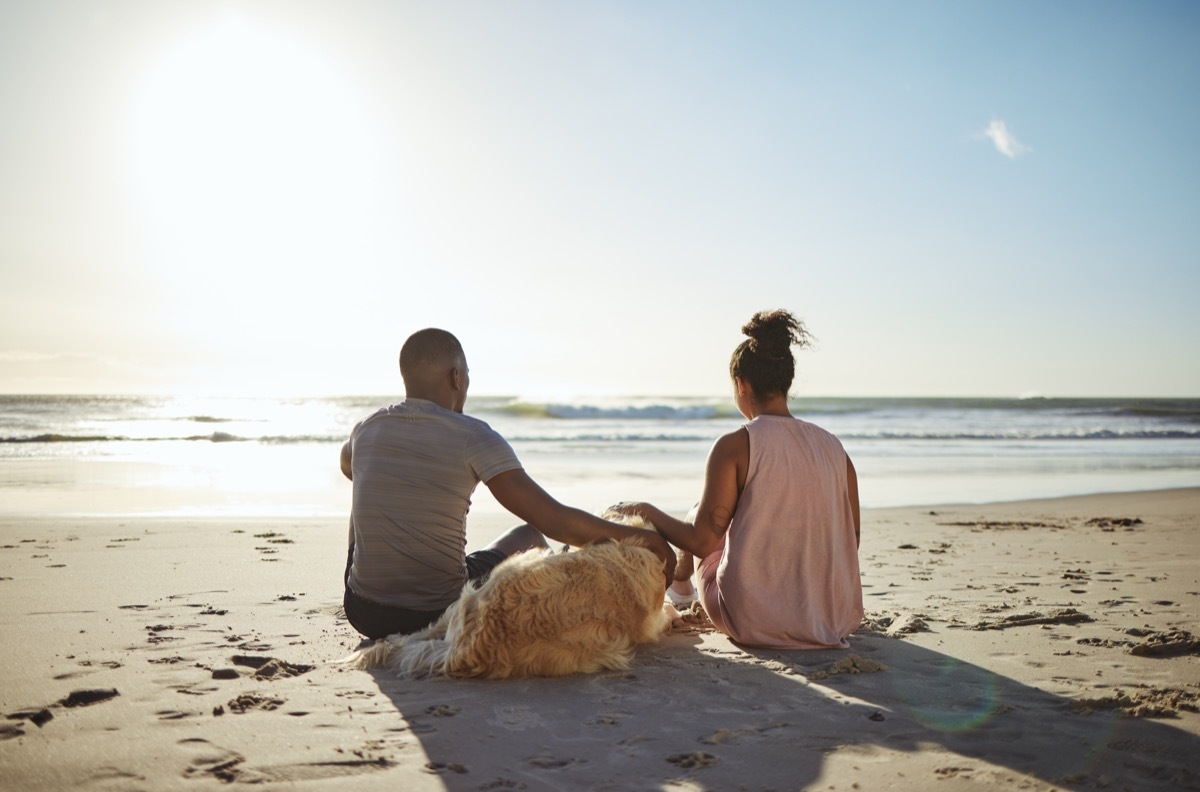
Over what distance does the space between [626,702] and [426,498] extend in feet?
4.06

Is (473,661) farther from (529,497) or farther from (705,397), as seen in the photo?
(705,397)

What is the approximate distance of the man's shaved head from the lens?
366cm

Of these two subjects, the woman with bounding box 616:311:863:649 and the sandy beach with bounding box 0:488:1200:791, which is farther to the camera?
Result: the woman with bounding box 616:311:863:649

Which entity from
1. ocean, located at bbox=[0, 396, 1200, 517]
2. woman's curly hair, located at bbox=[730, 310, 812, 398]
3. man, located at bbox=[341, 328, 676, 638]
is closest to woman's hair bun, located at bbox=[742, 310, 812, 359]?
woman's curly hair, located at bbox=[730, 310, 812, 398]

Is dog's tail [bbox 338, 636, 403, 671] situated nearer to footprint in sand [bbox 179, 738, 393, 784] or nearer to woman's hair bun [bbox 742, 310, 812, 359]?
footprint in sand [bbox 179, 738, 393, 784]

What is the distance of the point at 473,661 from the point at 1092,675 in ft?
8.44

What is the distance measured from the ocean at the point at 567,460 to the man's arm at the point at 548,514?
541 centimetres

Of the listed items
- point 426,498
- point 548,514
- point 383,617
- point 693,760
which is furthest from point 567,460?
point 693,760

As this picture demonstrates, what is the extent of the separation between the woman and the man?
33cm

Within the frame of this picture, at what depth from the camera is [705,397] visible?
4947 cm

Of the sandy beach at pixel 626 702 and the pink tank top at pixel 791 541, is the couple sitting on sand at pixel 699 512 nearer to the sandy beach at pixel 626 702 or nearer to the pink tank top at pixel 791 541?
the pink tank top at pixel 791 541

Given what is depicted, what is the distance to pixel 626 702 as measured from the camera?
3090mm

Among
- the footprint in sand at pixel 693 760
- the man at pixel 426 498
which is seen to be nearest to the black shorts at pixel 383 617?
the man at pixel 426 498

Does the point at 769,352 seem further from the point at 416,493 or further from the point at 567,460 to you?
the point at 567,460
